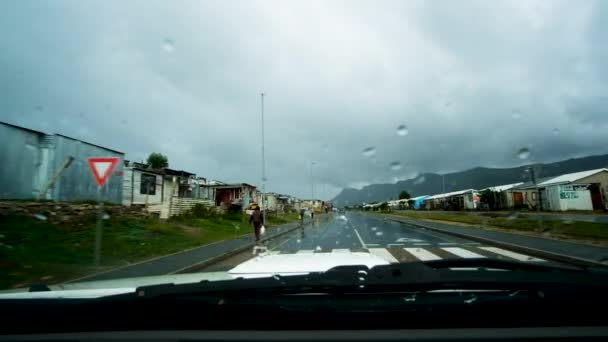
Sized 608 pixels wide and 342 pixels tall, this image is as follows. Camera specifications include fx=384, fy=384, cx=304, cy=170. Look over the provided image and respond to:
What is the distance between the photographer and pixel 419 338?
179cm

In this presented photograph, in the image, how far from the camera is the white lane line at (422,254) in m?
11.5

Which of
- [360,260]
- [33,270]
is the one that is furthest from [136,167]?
[360,260]

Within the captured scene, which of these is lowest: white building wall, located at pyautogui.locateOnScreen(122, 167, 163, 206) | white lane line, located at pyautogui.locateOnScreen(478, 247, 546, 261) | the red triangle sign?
white lane line, located at pyautogui.locateOnScreen(478, 247, 546, 261)

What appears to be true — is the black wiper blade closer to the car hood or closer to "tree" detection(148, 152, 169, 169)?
the car hood

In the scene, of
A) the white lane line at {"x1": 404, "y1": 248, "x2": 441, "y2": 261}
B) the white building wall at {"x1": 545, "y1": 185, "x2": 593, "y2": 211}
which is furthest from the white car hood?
the white building wall at {"x1": 545, "y1": 185, "x2": 593, "y2": 211}

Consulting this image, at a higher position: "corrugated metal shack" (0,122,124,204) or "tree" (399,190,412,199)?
"tree" (399,190,412,199)

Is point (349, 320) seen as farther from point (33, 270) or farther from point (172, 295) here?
point (33, 270)

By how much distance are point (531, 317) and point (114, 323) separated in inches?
87.5

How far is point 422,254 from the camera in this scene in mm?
12430

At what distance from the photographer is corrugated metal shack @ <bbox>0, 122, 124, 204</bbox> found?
15.4 meters

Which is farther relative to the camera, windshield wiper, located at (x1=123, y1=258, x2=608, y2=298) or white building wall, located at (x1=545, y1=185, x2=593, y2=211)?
white building wall, located at (x1=545, y1=185, x2=593, y2=211)

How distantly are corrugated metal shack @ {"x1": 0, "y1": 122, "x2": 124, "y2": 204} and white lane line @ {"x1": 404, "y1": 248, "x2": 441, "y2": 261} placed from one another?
13134mm

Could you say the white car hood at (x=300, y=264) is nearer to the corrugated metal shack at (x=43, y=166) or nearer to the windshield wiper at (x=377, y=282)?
the windshield wiper at (x=377, y=282)

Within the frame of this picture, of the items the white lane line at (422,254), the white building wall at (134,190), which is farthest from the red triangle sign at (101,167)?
the white building wall at (134,190)
